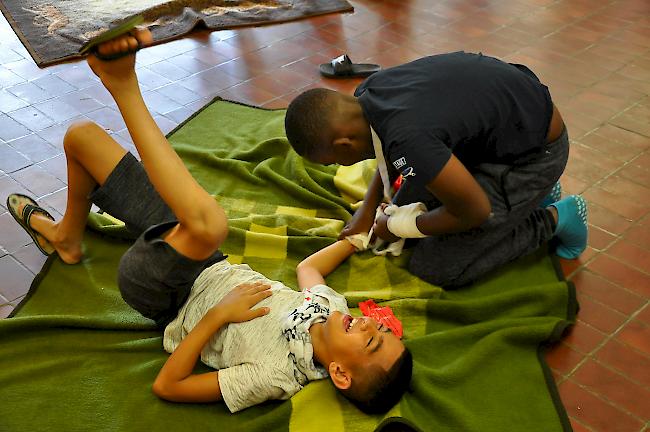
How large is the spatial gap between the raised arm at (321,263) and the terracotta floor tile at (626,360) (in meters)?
0.72

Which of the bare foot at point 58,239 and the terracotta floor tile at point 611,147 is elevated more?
the bare foot at point 58,239

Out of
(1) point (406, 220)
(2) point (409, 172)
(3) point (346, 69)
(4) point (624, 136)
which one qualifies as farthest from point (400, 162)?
(3) point (346, 69)

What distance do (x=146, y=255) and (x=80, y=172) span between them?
1.55 ft

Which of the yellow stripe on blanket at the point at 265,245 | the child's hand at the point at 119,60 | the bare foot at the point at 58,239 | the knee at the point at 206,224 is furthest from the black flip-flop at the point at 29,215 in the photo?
the child's hand at the point at 119,60

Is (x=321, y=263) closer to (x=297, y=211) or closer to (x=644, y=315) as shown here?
(x=297, y=211)

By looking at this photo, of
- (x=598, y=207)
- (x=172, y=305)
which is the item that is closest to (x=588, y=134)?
→ (x=598, y=207)

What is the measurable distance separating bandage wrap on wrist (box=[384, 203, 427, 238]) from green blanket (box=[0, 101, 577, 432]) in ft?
0.47

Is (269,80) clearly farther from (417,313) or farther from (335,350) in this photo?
(335,350)

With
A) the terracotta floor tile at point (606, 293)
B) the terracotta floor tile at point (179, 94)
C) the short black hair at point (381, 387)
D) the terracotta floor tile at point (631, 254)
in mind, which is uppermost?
the short black hair at point (381, 387)

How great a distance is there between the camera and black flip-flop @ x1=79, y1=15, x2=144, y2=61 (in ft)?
4.05

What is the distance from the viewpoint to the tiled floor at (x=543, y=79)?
5.99 feet

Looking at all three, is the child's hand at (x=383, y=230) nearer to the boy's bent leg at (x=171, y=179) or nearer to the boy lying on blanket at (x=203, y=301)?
the boy lying on blanket at (x=203, y=301)

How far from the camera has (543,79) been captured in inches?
121

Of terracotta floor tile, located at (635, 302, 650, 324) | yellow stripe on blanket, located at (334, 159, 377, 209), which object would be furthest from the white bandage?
terracotta floor tile, located at (635, 302, 650, 324)
